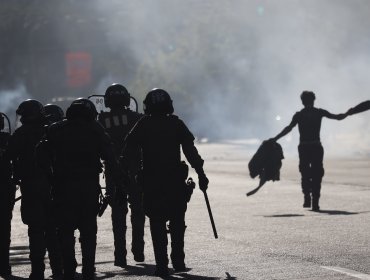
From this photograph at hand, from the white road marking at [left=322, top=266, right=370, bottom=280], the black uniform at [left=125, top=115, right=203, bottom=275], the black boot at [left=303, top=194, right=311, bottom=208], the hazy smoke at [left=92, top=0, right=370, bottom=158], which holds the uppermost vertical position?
the hazy smoke at [left=92, top=0, right=370, bottom=158]

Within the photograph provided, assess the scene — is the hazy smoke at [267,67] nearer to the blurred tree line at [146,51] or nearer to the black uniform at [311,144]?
the blurred tree line at [146,51]

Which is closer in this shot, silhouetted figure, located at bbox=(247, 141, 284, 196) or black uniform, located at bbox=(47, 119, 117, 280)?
black uniform, located at bbox=(47, 119, 117, 280)

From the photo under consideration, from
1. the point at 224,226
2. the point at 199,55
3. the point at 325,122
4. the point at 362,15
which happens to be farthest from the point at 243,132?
the point at 224,226

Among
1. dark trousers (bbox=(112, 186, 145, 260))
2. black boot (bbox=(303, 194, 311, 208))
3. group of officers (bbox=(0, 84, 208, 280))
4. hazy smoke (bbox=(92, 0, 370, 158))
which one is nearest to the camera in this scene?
group of officers (bbox=(0, 84, 208, 280))

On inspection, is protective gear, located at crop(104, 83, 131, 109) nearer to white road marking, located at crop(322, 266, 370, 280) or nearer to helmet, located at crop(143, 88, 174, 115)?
helmet, located at crop(143, 88, 174, 115)

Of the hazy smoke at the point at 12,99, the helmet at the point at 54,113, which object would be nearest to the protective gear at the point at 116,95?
the helmet at the point at 54,113

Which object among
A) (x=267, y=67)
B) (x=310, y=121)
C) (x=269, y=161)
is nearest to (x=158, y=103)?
(x=310, y=121)

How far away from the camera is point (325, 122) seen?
61.4m

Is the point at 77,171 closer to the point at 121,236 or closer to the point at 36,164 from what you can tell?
the point at 36,164

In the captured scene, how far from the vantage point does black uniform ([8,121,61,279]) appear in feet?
38.3

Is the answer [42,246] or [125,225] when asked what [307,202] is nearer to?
[125,225]

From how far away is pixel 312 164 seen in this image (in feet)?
65.3

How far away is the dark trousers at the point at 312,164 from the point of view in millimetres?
19766

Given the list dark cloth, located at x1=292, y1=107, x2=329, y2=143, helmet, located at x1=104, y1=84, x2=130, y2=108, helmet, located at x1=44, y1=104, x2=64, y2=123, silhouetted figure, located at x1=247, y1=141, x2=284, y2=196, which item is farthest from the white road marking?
silhouetted figure, located at x1=247, y1=141, x2=284, y2=196
